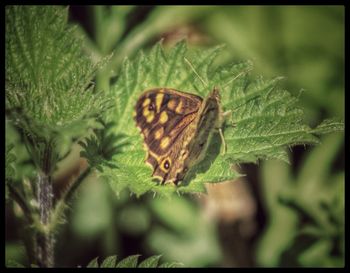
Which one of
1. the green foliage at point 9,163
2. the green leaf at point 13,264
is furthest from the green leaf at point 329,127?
the green leaf at point 13,264

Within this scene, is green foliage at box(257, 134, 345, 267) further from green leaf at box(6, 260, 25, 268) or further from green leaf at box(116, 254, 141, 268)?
green leaf at box(6, 260, 25, 268)

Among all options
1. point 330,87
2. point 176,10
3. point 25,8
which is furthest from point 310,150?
point 25,8

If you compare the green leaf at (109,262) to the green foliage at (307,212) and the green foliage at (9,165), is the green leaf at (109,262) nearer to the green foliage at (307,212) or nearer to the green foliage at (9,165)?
the green foliage at (9,165)

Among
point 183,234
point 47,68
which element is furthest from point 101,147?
point 183,234

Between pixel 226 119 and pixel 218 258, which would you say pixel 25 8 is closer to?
pixel 226 119

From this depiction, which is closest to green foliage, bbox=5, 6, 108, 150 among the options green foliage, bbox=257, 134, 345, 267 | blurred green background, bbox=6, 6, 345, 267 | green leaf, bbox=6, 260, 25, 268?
green leaf, bbox=6, 260, 25, 268
